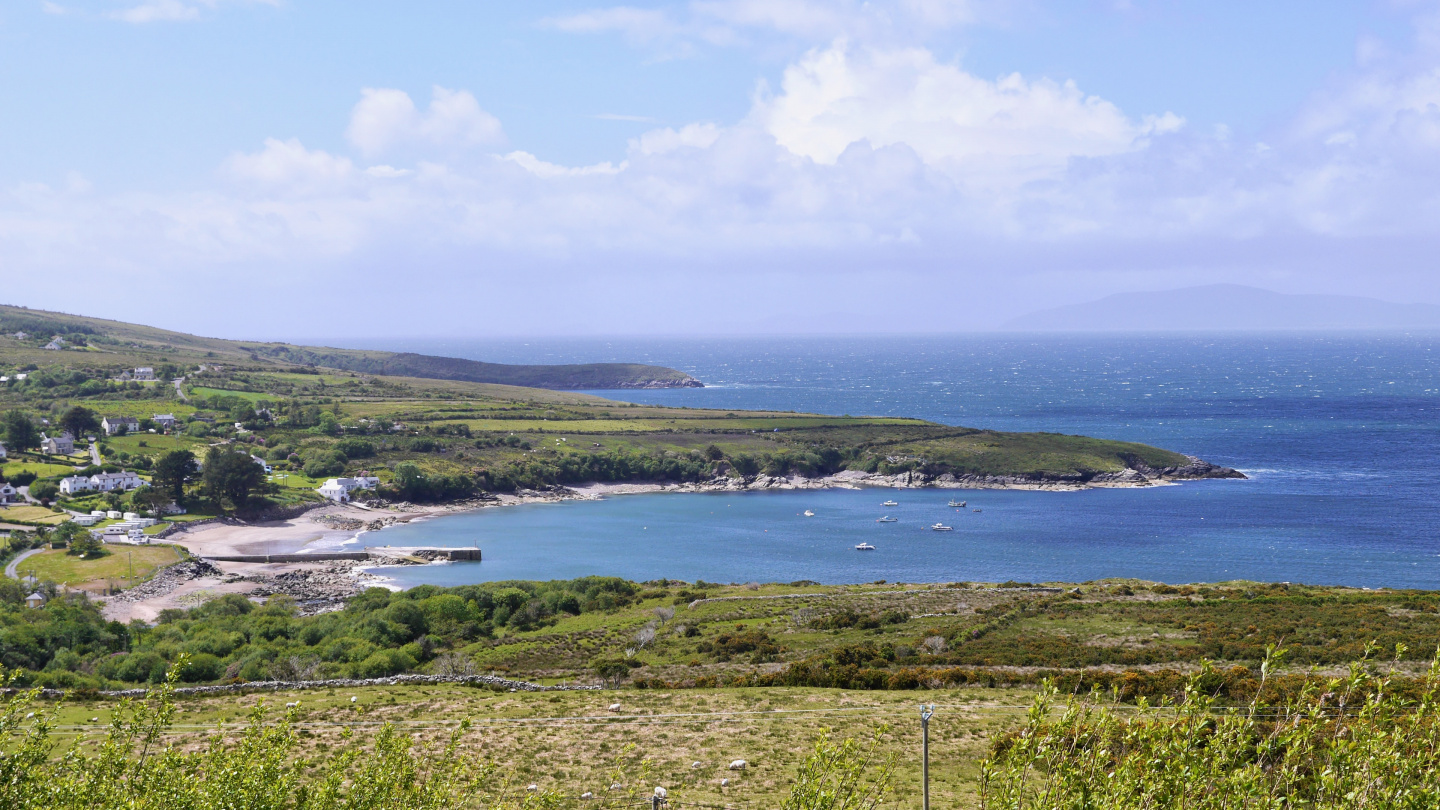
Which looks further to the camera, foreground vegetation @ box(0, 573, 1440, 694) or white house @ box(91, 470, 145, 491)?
white house @ box(91, 470, 145, 491)

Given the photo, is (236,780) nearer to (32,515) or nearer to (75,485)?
(32,515)

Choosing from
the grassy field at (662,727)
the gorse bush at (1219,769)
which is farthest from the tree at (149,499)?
the gorse bush at (1219,769)

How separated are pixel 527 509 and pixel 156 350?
490 ft

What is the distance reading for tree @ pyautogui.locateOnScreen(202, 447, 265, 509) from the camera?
81.1 metres

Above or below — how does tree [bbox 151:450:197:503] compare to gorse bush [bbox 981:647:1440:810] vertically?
below

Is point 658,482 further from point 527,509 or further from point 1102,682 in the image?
point 1102,682

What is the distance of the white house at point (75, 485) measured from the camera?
262ft

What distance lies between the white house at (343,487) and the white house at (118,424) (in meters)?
30.0

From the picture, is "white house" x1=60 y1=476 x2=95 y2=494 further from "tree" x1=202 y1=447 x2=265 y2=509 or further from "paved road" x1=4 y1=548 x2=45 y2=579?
"paved road" x1=4 y1=548 x2=45 y2=579

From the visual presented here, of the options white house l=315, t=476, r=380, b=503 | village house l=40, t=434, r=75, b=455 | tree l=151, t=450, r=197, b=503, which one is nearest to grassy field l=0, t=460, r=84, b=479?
village house l=40, t=434, r=75, b=455

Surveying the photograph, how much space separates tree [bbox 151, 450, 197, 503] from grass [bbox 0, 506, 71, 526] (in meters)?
9.21

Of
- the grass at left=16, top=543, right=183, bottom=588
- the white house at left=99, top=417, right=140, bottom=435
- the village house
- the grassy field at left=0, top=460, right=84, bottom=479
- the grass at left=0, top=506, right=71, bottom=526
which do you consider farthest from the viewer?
the white house at left=99, top=417, right=140, bottom=435

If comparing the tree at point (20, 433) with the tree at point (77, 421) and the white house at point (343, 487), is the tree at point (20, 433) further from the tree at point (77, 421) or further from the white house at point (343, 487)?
the white house at point (343, 487)

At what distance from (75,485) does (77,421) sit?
24.2 m
